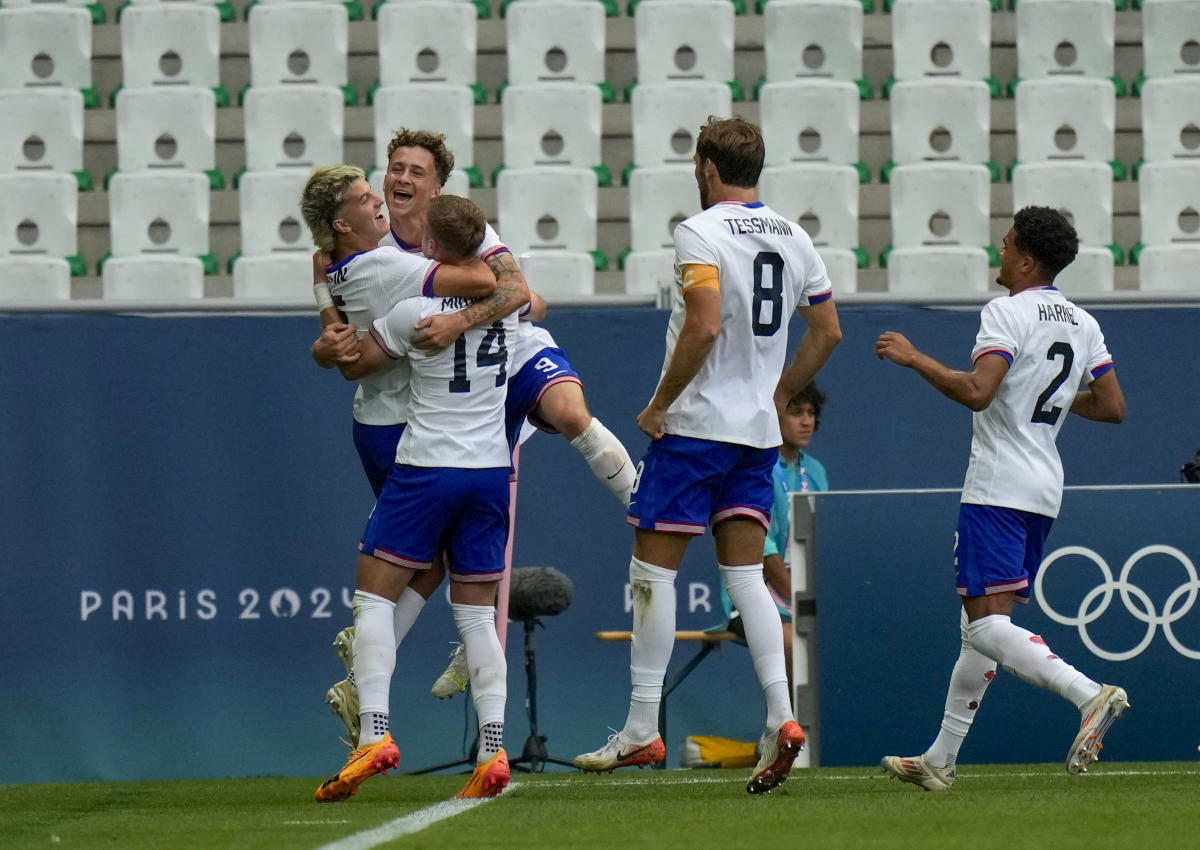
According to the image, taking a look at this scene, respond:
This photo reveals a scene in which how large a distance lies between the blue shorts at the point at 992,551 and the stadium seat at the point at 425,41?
599 cm

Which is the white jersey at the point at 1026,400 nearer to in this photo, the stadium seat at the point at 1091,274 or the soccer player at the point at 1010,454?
the soccer player at the point at 1010,454

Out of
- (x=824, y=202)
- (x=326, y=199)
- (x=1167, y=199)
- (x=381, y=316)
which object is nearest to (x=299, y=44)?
(x=824, y=202)

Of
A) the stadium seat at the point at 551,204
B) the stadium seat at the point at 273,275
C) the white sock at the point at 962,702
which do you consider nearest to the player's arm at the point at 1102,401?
the white sock at the point at 962,702

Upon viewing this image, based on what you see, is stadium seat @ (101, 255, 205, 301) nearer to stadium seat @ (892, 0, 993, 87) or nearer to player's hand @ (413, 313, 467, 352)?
stadium seat @ (892, 0, 993, 87)

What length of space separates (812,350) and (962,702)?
1.16m

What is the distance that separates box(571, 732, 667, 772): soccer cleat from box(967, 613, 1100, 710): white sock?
3.33ft

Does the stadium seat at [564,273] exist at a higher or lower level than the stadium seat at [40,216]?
lower

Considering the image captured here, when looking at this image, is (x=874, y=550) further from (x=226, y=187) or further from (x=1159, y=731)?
(x=226, y=187)

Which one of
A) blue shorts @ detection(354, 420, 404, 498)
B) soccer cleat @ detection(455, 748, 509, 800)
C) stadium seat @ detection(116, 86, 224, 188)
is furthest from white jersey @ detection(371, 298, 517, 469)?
stadium seat @ detection(116, 86, 224, 188)

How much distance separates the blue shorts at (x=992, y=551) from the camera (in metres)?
5.24

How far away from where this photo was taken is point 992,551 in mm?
5258

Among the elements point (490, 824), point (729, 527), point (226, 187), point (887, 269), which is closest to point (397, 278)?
point (729, 527)

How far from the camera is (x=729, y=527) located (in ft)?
17.3

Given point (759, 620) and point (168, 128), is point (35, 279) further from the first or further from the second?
point (759, 620)
